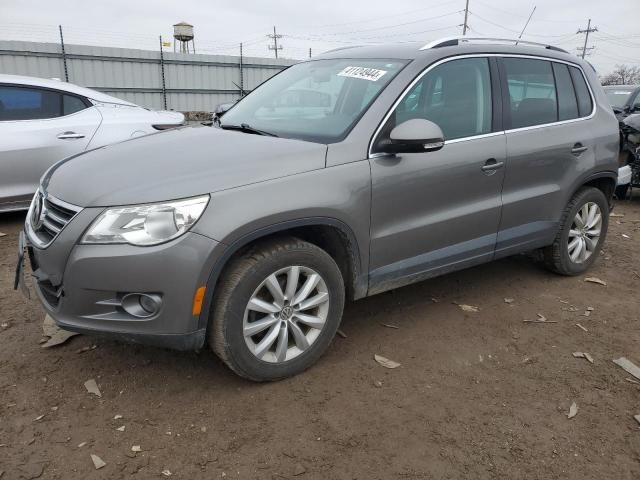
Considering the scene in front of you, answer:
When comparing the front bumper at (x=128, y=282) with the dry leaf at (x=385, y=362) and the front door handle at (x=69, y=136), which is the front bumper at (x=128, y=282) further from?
the front door handle at (x=69, y=136)

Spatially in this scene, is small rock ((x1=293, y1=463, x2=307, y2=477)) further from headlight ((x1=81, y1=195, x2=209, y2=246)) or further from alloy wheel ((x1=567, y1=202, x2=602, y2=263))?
alloy wheel ((x1=567, y1=202, x2=602, y2=263))

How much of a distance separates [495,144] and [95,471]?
2927 mm

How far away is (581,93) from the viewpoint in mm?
4246

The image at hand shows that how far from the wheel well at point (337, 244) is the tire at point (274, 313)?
0.39 ft

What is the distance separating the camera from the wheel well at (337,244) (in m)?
2.86

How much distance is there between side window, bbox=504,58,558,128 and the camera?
372 cm

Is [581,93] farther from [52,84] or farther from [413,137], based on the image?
[52,84]

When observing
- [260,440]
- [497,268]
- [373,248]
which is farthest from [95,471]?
[497,268]

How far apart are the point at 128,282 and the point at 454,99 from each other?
89.9 inches

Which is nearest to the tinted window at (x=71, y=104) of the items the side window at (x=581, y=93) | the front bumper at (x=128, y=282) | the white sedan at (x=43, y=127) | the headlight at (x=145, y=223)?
the white sedan at (x=43, y=127)

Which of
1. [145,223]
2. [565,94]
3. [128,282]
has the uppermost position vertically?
[565,94]

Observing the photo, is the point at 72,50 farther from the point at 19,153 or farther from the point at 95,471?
the point at 95,471

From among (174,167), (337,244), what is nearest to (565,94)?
(337,244)

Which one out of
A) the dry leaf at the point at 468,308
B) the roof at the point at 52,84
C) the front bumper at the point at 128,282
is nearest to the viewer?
the front bumper at the point at 128,282
